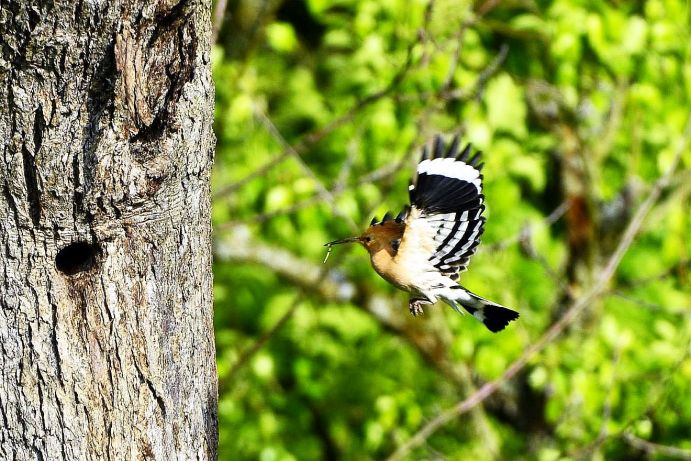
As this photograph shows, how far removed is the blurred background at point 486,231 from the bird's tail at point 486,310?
3.84 ft

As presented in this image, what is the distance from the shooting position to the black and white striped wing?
8.87 feet

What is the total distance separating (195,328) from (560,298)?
3.67 meters

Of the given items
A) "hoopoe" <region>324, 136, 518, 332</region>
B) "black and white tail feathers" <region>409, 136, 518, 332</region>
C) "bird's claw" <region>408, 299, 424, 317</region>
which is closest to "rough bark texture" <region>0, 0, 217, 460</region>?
"hoopoe" <region>324, 136, 518, 332</region>

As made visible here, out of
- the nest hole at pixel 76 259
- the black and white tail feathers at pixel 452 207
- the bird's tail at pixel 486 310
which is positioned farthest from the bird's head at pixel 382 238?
the nest hole at pixel 76 259

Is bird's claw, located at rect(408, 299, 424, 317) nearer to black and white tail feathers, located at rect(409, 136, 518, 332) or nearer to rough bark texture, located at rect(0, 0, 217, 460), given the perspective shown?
black and white tail feathers, located at rect(409, 136, 518, 332)

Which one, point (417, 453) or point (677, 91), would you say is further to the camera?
point (417, 453)

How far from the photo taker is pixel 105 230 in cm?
201

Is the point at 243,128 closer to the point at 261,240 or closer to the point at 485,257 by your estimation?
the point at 261,240

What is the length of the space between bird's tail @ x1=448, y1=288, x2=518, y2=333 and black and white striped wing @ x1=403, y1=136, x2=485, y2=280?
Answer: 0.14m

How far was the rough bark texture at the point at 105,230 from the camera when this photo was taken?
1.85 m

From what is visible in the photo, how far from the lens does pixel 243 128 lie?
18.9 feet

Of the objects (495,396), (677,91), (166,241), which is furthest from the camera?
(495,396)

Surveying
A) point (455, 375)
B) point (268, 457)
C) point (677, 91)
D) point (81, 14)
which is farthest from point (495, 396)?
point (81, 14)

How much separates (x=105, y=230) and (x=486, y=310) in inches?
56.4
